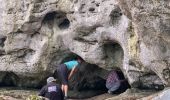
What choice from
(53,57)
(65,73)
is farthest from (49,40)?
(65,73)

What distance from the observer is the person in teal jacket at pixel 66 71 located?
1383cm

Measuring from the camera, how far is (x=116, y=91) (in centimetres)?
1402

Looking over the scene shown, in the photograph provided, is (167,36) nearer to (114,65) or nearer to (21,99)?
(114,65)

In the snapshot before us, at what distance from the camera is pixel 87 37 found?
→ 14.0 meters

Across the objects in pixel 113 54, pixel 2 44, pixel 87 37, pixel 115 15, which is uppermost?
pixel 115 15

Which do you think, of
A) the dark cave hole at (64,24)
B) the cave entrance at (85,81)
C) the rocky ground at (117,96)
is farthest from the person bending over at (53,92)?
the dark cave hole at (64,24)

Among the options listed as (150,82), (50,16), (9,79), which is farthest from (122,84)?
(9,79)

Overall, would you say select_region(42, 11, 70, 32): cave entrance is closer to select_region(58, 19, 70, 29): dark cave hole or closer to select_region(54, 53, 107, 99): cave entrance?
select_region(58, 19, 70, 29): dark cave hole

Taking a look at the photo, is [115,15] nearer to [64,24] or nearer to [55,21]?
[64,24]

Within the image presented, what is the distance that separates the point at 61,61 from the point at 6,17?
2.23 metres

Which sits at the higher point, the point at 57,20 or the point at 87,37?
the point at 57,20

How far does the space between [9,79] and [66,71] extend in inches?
137

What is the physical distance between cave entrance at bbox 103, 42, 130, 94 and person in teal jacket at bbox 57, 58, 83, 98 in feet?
3.24

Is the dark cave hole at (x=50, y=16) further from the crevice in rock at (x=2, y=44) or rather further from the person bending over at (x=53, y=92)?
the person bending over at (x=53, y=92)
